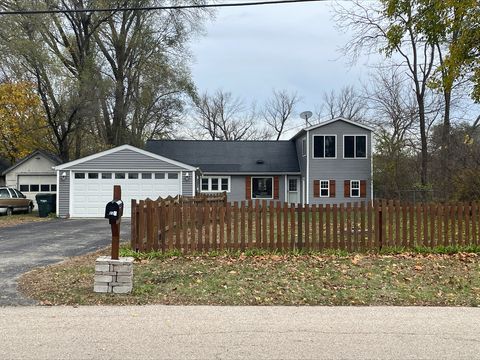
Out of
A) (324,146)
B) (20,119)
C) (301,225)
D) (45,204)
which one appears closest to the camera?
(301,225)

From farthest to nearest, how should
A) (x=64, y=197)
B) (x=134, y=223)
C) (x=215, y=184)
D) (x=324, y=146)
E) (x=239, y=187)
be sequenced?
(x=215, y=184)
(x=239, y=187)
(x=324, y=146)
(x=64, y=197)
(x=134, y=223)

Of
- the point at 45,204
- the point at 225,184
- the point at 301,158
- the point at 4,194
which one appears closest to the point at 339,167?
the point at 301,158

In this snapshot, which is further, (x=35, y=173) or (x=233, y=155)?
(x=233, y=155)

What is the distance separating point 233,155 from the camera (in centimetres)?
3195

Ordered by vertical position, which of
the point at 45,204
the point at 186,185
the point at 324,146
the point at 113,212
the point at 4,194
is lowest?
the point at 45,204

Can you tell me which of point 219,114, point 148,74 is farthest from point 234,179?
point 219,114

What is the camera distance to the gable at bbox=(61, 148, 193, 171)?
22578 millimetres

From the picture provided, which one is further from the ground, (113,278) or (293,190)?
(293,190)

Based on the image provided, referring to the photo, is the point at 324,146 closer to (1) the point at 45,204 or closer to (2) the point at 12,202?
(1) the point at 45,204

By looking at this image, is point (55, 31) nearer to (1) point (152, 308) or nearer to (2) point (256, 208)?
(2) point (256, 208)

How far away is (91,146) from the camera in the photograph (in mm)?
38875

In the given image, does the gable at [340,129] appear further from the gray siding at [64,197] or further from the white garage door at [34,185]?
the white garage door at [34,185]


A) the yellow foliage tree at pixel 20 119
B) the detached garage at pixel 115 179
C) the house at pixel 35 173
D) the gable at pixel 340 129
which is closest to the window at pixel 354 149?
the gable at pixel 340 129

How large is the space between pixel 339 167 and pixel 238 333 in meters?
24.9
